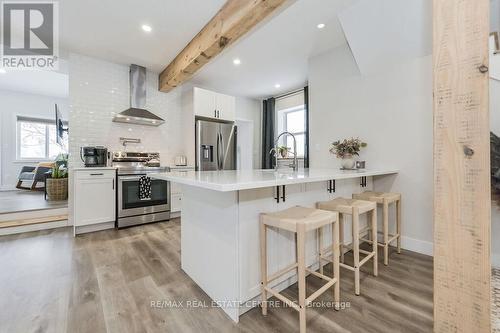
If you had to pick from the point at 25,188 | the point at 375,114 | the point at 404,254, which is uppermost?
the point at 375,114

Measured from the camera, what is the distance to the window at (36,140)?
5974mm

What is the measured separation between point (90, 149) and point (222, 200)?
2875 millimetres

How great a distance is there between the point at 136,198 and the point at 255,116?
3.68 metres

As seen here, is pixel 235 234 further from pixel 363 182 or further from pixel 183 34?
pixel 183 34

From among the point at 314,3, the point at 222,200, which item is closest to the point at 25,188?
the point at 222,200

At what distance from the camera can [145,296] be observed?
1653 millimetres

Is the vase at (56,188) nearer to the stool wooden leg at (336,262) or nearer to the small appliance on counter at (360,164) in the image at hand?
the stool wooden leg at (336,262)

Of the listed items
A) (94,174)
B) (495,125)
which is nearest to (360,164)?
(495,125)

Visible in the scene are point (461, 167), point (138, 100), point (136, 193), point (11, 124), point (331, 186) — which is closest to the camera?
point (461, 167)

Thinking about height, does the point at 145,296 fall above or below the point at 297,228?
below

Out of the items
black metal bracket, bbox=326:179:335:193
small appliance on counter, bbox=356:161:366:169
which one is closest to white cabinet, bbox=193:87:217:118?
small appliance on counter, bbox=356:161:366:169

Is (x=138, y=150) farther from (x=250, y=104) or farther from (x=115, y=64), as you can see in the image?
(x=250, y=104)

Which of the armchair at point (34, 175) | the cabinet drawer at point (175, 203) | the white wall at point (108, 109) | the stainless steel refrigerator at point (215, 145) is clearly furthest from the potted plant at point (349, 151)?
the armchair at point (34, 175)

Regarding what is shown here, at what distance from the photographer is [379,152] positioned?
2.80 meters
